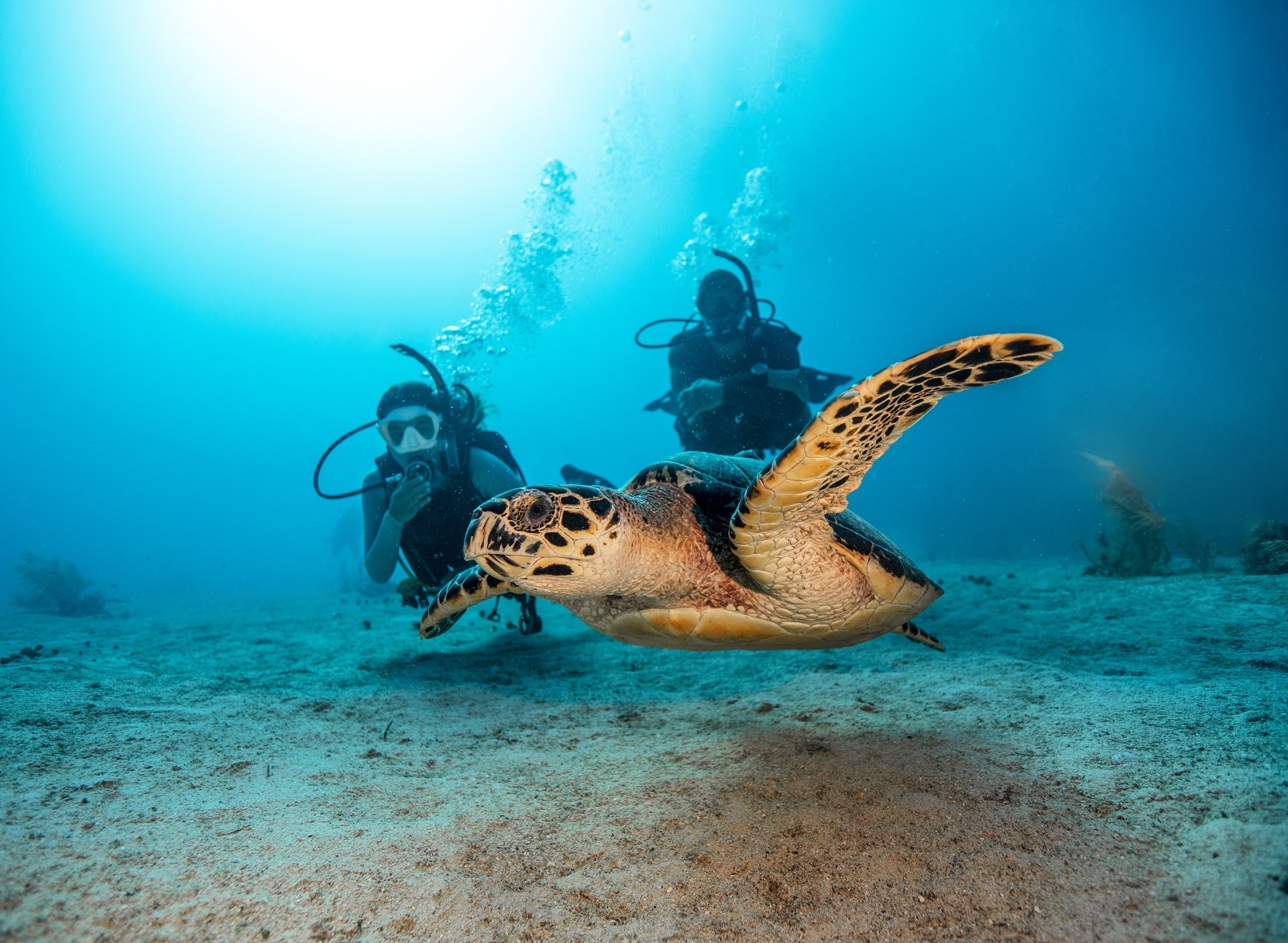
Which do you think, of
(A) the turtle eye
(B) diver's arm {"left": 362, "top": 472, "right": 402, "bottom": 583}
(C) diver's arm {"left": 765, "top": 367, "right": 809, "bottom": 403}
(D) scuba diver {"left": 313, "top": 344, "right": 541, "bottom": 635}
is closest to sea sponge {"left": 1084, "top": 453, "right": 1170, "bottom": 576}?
(C) diver's arm {"left": 765, "top": 367, "right": 809, "bottom": 403}

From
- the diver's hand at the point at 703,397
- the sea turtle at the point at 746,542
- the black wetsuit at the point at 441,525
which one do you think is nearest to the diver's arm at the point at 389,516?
the black wetsuit at the point at 441,525

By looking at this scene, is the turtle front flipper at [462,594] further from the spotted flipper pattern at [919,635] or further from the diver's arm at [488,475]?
the spotted flipper pattern at [919,635]

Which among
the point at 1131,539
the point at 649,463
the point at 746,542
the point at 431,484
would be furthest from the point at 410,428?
the point at 649,463

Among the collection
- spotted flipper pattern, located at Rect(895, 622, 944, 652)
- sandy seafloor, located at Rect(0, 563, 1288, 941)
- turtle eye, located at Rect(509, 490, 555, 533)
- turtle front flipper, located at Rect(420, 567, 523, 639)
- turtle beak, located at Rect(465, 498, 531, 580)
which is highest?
turtle eye, located at Rect(509, 490, 555, 533)

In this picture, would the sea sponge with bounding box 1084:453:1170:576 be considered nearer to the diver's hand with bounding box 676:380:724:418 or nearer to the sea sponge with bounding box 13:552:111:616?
the diver's hand with bounding box 676:380:724:418

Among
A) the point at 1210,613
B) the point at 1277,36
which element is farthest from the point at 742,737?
the point at 1277,36

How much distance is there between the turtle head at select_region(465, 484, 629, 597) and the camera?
6.87 feet

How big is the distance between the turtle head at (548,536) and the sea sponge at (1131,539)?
8459 mm

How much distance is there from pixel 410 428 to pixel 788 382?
16.7 ft

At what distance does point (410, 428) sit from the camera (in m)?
5.86

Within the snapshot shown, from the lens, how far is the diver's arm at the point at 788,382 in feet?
24.0

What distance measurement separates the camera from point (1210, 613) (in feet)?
12.6

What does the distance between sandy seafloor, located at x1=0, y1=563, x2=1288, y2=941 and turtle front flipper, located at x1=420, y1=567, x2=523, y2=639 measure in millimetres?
523

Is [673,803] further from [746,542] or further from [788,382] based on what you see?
[788,382]
